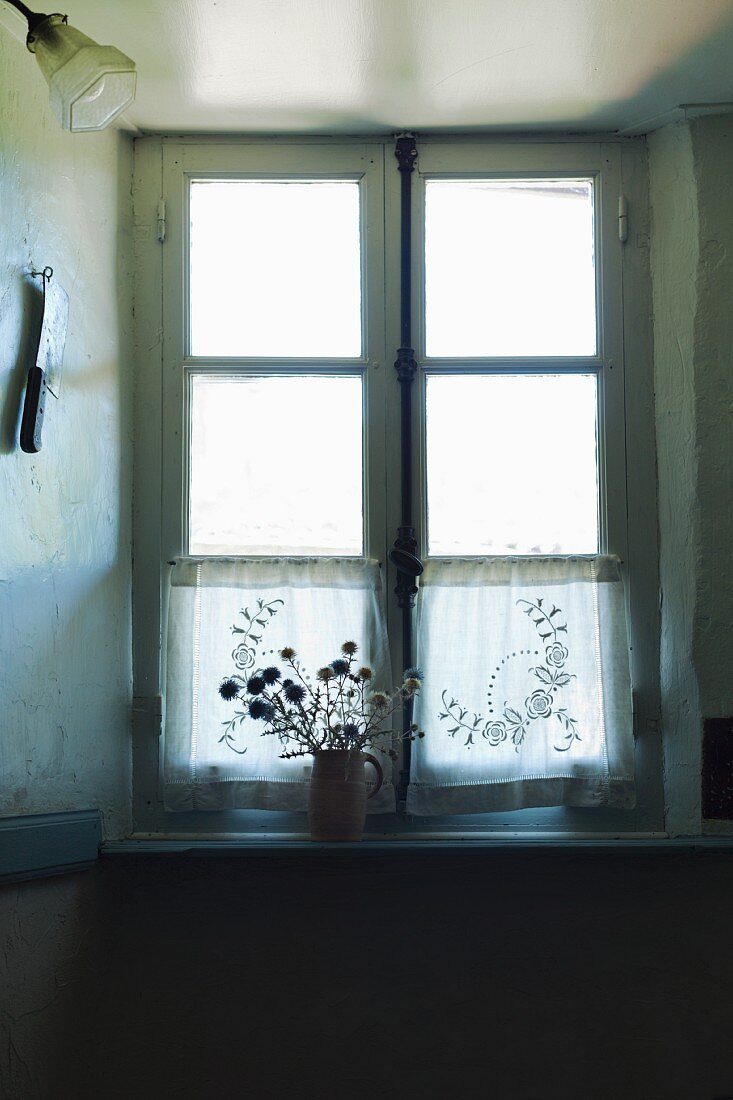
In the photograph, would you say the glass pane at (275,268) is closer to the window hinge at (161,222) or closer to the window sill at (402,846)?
the window hinge at (161,222)

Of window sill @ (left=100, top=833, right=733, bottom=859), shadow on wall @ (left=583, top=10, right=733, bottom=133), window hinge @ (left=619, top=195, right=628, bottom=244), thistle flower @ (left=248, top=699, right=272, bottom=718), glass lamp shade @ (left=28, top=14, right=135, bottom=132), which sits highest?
shadow on wall @ (left=583, top=10, right=733, bottom=133)

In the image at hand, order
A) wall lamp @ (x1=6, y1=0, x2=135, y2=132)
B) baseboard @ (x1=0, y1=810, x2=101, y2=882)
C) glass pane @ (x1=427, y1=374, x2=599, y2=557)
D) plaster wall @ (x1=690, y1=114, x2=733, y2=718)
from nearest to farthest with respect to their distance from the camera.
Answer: wall lamp @ (x1=6, y1=0, x2=135, y2=132), baseboard @ (x1=0, y1=810, x2=101, y2=882), plaster wall @ (x1=690, y1=114, x2=733, y2=718), glass pane @ (x1=427, y1=374, x2=599, y2=557)

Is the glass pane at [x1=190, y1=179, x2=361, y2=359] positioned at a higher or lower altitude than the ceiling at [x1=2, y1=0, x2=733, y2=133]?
lower

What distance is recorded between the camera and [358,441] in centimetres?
288

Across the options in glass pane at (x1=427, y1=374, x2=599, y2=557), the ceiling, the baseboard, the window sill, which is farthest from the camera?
glass pane at (x1=427, y1=374, x2=599, y2=557)

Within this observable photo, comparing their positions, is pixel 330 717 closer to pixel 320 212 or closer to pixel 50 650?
pixel 50 650

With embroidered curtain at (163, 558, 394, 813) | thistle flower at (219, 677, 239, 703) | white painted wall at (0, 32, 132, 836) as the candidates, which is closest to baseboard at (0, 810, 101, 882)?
white painted wall at (0, 32, 132, 836)

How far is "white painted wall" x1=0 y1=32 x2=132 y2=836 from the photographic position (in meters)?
2.24

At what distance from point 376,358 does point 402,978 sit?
1.54 meters

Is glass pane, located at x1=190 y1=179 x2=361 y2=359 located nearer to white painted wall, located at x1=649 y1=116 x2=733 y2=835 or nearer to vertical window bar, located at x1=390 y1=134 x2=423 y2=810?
vertical window bar, located at x1=390 y1=134 x2=423 y2=810

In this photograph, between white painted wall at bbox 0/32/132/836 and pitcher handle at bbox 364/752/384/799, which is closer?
white painted wall at bbox 0/32/132/836

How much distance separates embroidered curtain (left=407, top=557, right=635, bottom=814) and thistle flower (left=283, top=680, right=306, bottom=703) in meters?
0.33

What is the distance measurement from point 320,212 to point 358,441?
24.9 inches

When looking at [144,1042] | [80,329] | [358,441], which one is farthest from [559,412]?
[144,1042]
